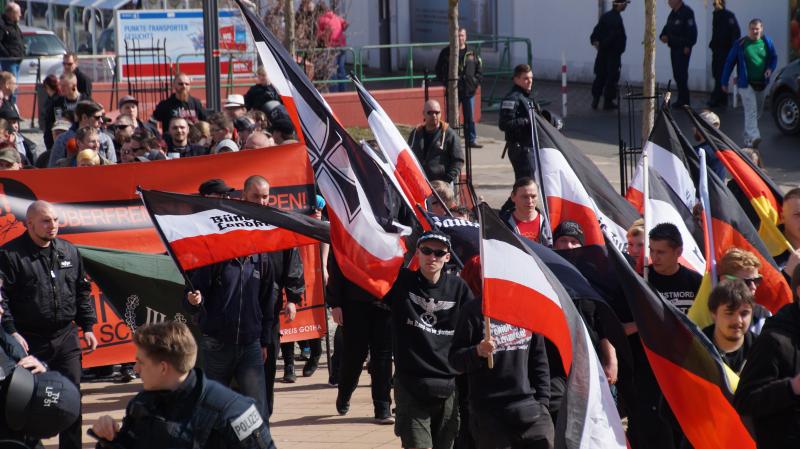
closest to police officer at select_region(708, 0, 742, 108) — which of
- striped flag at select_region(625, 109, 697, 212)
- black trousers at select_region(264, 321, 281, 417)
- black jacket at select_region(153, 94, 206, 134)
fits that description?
black jacket at select_region(153, 94, 206, 134)

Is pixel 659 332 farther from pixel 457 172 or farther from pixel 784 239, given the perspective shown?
pixel 457 172

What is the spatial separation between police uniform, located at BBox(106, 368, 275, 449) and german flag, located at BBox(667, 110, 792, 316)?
370cm

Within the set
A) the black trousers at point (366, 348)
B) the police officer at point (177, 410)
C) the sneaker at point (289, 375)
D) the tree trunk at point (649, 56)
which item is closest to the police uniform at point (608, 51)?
the tree trunk at point (649, 56)

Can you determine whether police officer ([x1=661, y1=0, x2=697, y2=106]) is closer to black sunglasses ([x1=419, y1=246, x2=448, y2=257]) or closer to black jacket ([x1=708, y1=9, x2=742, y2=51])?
black jacket ([x1=708, y1=9, x2=742, y2=51])

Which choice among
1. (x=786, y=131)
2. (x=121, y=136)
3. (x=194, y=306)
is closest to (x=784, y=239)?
(x=194, y=306)

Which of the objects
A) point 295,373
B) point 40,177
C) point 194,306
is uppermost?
point 40,177

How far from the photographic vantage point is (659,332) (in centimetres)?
650

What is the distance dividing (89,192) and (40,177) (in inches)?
17.9

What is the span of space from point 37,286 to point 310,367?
352 cm

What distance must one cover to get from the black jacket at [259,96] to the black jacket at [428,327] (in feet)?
26.9

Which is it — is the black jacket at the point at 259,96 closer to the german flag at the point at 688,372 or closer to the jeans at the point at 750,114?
the jeans at the point at 750,114

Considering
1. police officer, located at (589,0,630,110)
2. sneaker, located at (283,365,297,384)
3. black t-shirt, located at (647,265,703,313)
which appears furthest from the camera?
police officer, located at (589,0,630,110)

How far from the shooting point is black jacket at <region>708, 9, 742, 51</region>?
22.5 meters

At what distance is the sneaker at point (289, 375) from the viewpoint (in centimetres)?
1114
